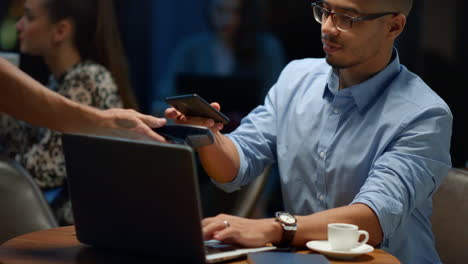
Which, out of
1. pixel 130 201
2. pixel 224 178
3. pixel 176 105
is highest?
pixel 176 105

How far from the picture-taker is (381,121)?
2020 millimetres

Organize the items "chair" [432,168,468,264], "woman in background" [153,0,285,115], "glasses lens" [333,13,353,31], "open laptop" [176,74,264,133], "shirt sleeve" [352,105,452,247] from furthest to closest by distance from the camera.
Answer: "woman in background" [153,0,285,115] → "open laptop" [176,74,264,133] → "chair" [432,168,468,264] → "glasses lens" [333,13,353,31] → "shirt sleeve" [352,105,452,247]

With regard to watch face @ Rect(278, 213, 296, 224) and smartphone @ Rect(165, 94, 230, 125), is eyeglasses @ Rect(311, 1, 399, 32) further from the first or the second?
watch face @ Rect(278, 213, 296, 224)

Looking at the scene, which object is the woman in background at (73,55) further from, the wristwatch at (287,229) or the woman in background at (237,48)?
the wristwatch at (287,229)

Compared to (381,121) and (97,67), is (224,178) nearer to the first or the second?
(381,121)

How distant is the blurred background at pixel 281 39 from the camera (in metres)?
4.25

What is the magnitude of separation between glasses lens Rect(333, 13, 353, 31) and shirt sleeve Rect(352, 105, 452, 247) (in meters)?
0.33

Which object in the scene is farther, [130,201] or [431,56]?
[431,56]

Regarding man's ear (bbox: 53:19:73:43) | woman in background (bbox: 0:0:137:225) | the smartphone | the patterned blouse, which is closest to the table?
the smartphone

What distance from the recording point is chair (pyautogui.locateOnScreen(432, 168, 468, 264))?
217 cm

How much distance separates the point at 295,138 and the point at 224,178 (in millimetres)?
260

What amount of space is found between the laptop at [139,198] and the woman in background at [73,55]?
170 cm

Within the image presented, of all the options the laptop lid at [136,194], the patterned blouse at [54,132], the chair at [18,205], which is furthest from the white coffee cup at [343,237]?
the patterned blouse at [54,132]

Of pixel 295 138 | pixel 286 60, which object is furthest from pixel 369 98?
pixel 286 60
